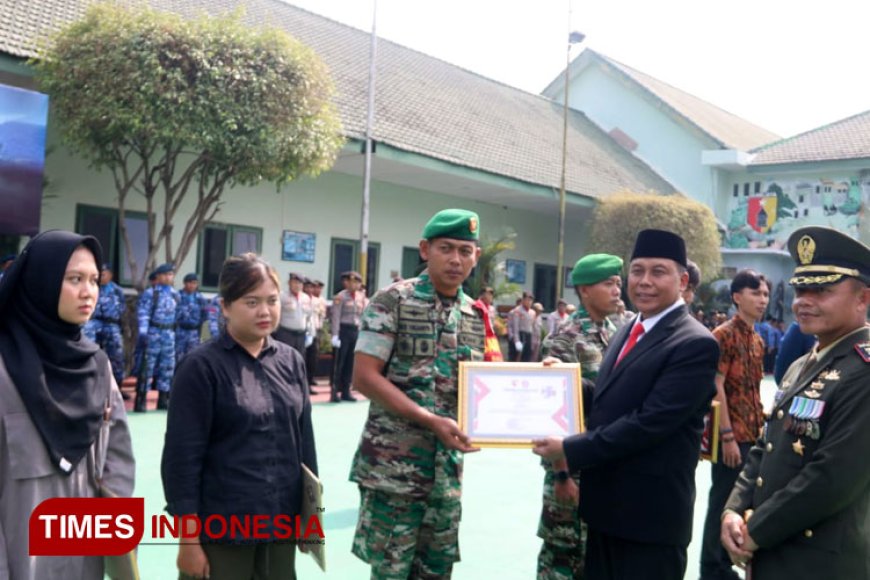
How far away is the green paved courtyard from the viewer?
14.6 feet

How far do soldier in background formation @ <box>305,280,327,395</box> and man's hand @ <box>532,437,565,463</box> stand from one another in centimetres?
930

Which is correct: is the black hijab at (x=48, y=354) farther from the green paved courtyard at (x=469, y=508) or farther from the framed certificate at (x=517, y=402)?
the green paved courtyard at (x=469, y=508)

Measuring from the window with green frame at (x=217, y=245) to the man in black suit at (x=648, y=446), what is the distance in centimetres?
1159

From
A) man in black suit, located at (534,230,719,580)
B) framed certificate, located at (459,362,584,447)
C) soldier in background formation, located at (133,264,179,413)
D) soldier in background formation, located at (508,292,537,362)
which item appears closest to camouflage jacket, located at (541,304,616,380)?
framed certificate, located at (459,362,584,447)

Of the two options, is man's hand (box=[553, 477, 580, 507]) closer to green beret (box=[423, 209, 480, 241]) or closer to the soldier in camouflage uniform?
the soldier in camouflage uniform

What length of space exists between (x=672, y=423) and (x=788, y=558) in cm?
56

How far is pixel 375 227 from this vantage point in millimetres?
16812

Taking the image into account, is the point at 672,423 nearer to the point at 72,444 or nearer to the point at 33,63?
the point at 72,444

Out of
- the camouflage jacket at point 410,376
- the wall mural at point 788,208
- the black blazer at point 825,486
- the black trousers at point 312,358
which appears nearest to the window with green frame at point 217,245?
the black trousers at point 312,358

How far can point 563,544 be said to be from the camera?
3467mm

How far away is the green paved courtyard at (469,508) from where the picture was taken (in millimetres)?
4465

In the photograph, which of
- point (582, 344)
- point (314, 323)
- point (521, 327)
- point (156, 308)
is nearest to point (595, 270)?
point (582, 344)

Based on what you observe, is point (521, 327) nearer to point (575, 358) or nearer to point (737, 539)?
point (575, 358)

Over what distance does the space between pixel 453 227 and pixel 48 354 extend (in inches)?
58.6
